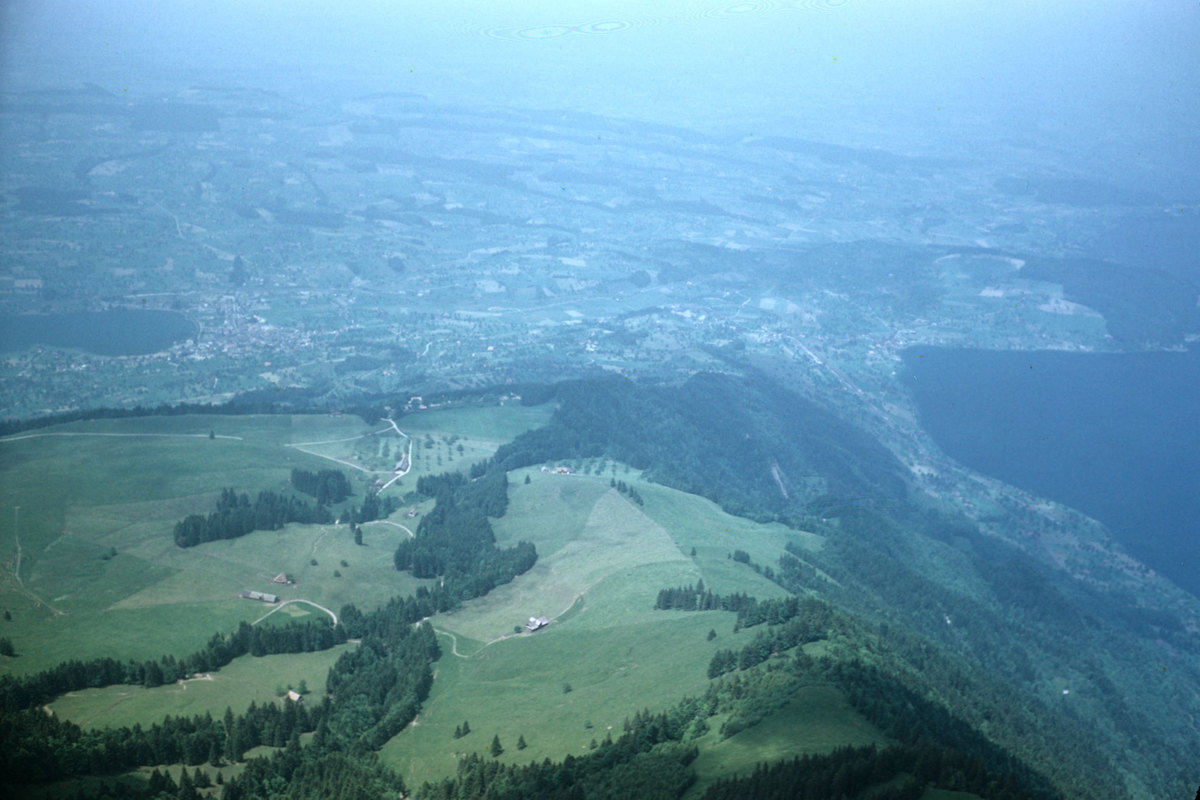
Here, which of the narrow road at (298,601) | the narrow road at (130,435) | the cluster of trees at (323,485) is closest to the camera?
the narrow road at (298,601)

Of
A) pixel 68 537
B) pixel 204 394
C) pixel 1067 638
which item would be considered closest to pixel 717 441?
pixel 1067 638

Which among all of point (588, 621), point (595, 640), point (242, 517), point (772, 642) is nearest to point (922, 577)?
point (588, 621)

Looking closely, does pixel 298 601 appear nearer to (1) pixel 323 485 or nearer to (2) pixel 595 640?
(2) pixel 595 640

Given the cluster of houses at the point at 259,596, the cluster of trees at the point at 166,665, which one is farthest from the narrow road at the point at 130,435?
the cluster of trees at the point at 166,665

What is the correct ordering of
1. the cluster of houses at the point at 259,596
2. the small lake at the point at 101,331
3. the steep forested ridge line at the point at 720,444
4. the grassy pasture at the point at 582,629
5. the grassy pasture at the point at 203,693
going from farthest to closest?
the small lake at the point at 101,331, the steep forested ridge line at the point at 720,444, the cluster of houses at the point at 259,596, the grassy pasture at the point at 582,629, the grassy pasture at the point at 203,693

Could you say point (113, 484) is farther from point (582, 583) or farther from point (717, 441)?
point (717, 441)

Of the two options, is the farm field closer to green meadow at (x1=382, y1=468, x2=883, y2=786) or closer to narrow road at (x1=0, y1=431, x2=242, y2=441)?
narrow road at (x1=0, y1=431, x2=242, y2=441)

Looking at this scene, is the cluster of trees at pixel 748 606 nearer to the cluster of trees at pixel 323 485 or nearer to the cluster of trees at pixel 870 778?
the cluster of trees at pixel 870 778

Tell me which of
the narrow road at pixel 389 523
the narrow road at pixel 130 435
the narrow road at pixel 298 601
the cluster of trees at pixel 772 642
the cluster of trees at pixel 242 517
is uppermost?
the cluster of trees at pixel 772 642
